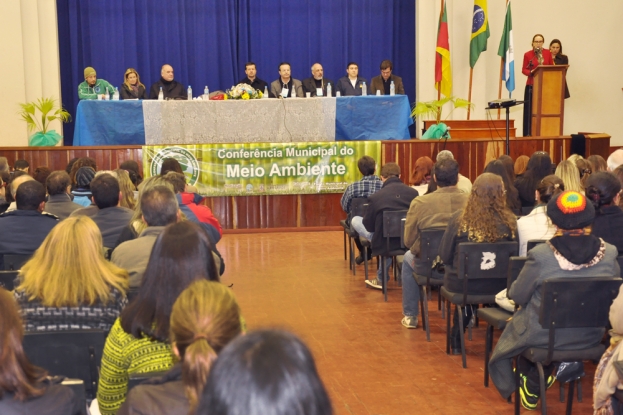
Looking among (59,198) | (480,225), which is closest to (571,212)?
(480,225)

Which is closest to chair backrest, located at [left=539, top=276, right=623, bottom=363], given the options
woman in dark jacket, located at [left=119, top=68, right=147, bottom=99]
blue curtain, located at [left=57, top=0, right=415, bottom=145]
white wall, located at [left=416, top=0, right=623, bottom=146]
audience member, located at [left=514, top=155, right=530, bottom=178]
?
audience member, located at [left=514, top=155, right=530, bottom=178]

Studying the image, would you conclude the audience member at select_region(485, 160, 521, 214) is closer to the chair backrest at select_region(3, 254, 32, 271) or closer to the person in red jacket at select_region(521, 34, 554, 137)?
the chair backrest at select_region(3, 254, 32, 271)

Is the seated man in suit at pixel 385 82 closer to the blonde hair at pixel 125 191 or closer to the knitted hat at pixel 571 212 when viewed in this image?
the blonde hair at pixel 125 191

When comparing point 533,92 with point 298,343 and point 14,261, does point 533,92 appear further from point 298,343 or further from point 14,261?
point 298,343

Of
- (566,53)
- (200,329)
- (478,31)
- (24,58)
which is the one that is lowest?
(200,329)

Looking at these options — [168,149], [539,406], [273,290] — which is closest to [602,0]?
[168,149]

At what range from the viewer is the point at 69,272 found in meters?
3.08

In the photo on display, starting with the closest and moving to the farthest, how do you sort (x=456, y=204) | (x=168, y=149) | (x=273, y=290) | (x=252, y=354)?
(x=252, y=354) < (x=456, y=204) < (x=273, y=290) < (x=168, y=149)

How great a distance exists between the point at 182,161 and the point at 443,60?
5.35m

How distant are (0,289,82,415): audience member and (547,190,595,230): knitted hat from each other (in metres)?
2.50

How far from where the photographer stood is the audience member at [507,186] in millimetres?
6613

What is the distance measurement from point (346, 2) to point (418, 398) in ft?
38.3

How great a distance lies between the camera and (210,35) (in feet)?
48.2

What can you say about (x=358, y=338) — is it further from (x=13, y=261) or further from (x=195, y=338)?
(x=195, y=338)
